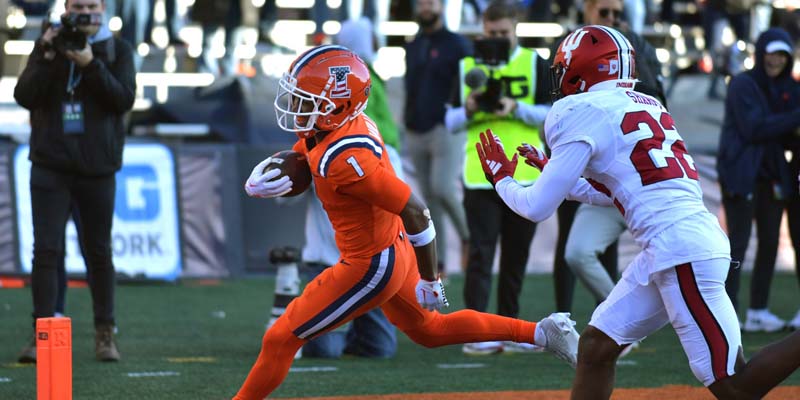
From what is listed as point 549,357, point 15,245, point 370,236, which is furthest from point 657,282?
point 15,245

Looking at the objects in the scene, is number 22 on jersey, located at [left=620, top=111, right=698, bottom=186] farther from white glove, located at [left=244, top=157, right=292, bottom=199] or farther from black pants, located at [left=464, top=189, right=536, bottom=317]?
black pants, located at [left=464, top=189, right=536, bottom=317]

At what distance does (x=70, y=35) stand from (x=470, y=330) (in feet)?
9.57

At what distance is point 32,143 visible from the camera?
721 centimetres

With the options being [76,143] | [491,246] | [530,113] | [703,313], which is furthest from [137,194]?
[703,313]

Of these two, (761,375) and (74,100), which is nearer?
(761,375)

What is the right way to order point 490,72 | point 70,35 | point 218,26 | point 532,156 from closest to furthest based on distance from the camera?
point 532,156
point 70,35
point 490,72
point 218,26

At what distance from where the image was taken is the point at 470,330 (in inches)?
217

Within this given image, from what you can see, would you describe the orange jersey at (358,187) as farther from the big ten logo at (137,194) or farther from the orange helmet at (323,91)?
the big ten logo at (137,194)

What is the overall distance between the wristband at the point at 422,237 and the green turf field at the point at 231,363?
1427mm

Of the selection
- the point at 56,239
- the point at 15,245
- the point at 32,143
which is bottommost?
the point at 15,245

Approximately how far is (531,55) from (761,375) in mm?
3687

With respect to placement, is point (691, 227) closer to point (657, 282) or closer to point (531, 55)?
point (657, 282)

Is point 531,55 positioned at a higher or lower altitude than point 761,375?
higher

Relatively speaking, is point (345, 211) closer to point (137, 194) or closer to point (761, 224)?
point (761, 224)
